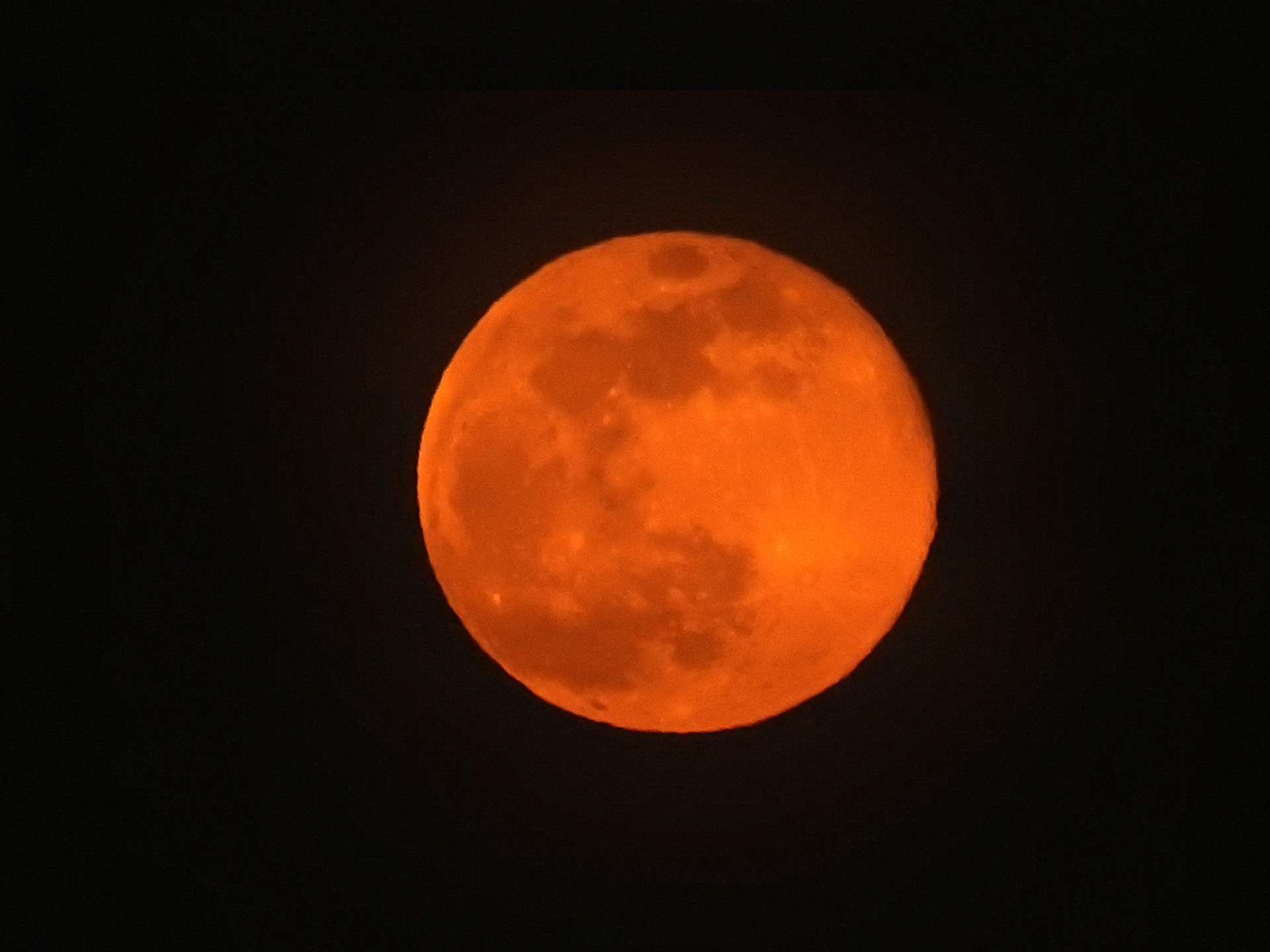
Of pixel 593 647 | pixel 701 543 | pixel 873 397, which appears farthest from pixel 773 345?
pixel 593 647

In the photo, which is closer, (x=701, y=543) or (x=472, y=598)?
(x=701, y=543)

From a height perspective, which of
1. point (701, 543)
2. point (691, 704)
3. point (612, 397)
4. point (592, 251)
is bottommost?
point (691, 704)

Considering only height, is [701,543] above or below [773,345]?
below

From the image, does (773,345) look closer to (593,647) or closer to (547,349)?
(547,349)

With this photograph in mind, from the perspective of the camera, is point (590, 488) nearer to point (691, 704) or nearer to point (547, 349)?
point (547, 349)

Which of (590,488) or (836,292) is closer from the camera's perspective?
(590,488)

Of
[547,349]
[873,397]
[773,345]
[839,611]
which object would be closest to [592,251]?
[547,349]
